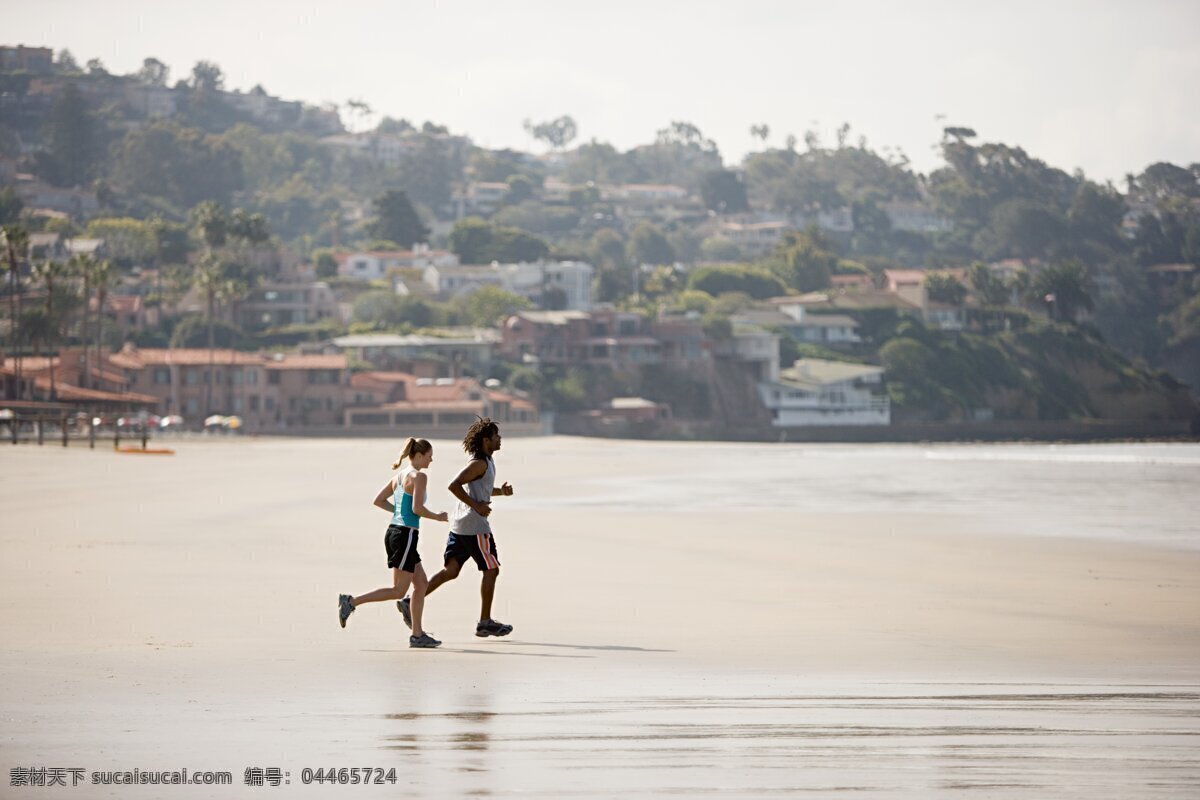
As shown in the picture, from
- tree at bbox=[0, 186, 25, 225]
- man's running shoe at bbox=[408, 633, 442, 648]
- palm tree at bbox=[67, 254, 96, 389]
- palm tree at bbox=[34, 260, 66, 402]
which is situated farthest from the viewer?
tree at bbox=[0, 186, 25, 225]

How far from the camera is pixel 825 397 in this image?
11525cm

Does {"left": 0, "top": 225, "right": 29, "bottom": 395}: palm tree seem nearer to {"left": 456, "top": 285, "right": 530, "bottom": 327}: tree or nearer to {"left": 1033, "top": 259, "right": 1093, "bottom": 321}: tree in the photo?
{"left": 456, "top": 285, "right": 530, "bottom": 327}: tree

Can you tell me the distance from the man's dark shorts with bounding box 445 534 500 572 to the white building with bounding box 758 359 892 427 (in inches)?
3978

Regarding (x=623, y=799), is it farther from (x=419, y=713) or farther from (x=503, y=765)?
(x=419, y=713)

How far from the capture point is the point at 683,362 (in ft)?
374

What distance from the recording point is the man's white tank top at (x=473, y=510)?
11703 mm

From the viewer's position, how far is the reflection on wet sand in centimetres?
730

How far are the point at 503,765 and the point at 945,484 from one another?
35.9m

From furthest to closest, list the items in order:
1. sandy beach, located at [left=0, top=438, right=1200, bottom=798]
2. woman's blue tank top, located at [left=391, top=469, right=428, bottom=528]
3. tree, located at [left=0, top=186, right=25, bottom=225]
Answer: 1. tree, located at [left=0, top=186, right=25, bottom=225]
2. woman's blue tank top, located at [left=391, top=469, right=428, bottom=528]
3. sandy beach, located at [left=0, top=438, right=1200, bottom=798]

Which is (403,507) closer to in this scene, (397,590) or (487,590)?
(397,590)

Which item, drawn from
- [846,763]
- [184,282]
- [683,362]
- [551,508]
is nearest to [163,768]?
[846,763]

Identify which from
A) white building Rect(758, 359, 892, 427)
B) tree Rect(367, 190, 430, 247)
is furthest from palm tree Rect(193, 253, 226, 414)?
tree Rect(367, 190, 430, 247)

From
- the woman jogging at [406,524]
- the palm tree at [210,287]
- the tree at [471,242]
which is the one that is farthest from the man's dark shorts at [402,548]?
the tree at [471,242]

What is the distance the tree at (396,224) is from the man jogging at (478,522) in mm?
154193
